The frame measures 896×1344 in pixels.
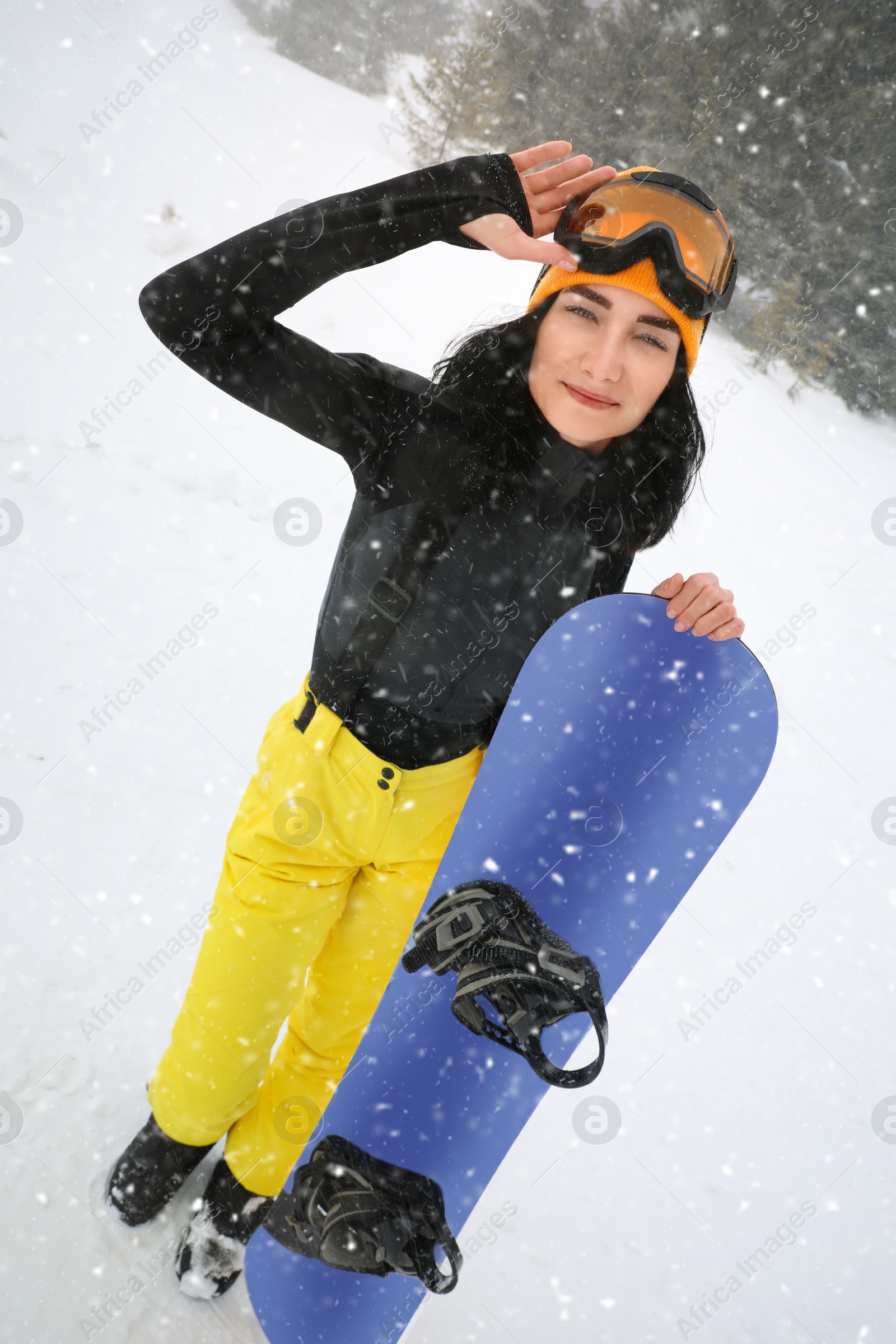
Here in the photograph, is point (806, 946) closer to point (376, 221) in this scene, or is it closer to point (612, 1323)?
point (612, 1323)

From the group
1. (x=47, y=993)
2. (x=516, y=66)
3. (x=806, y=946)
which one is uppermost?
(x=516, y=66)

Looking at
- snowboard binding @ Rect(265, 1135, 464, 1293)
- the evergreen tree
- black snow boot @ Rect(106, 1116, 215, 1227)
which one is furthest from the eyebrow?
the evergreen tree

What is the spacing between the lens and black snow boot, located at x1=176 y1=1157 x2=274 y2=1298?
5.09 ft

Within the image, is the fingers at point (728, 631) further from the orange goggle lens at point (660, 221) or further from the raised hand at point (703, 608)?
the orange goggle lens at point (660, 221)

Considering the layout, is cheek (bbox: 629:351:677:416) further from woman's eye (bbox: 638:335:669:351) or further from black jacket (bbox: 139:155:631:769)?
black jacket (bbox: 139:155:631:769)

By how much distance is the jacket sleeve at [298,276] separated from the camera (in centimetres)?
105

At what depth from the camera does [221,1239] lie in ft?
5.17

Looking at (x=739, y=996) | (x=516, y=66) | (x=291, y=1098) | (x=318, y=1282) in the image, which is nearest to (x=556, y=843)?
(x=291, y=1098)

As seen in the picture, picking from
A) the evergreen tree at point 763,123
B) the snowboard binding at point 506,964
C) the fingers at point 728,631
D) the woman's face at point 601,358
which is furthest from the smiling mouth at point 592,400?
the evergreen tree at point 763,123

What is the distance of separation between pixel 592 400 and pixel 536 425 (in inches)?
5.2

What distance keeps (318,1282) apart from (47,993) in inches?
40.2

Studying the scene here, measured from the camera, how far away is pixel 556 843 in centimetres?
140

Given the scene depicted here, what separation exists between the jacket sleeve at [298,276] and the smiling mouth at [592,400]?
0.97 ft

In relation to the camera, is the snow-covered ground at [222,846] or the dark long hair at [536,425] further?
the snow-covered ground at [222,846]
